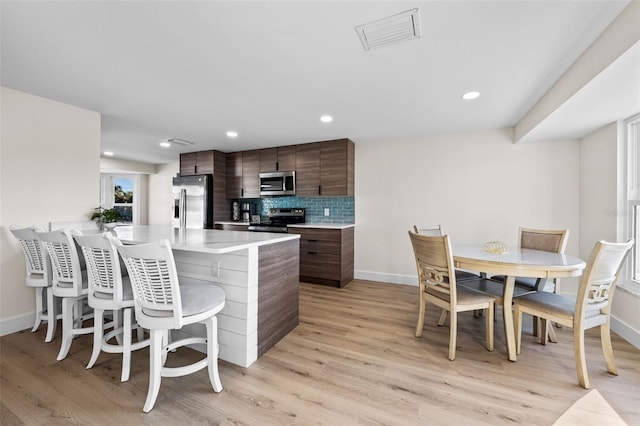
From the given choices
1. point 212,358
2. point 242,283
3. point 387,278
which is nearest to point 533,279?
point 387,278

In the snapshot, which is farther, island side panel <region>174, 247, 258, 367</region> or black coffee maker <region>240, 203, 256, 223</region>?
black coffee maker <region>240, 203, 256, 223</region>

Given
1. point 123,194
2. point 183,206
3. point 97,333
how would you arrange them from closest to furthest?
point 97,333 < point 183,206 < point 123,194

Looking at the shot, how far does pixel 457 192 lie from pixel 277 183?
2.92m

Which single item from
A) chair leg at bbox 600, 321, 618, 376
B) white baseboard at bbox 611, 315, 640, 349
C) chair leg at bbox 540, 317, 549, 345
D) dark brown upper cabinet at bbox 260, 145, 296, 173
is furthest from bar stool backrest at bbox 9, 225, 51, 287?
white baseboard at bbox 611, 315, 640, 349

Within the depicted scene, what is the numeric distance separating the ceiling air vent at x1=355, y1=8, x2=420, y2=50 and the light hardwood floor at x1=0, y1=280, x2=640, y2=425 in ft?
7.56

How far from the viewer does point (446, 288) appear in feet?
6.97

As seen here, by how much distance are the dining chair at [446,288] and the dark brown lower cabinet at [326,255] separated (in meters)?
1.70

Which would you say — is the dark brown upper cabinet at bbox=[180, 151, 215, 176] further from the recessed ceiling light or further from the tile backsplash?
the recessed ceiling light

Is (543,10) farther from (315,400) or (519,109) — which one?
(315,400)

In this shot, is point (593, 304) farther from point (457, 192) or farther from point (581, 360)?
point (457, 192)

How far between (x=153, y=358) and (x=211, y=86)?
2.22 m

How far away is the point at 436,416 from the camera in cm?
147

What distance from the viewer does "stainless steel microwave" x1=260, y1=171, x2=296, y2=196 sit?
14.7 ft

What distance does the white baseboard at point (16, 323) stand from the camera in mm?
2375
